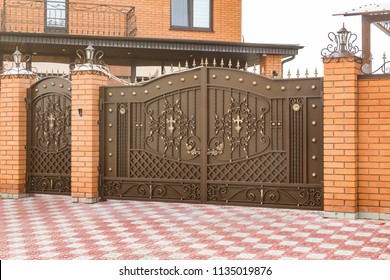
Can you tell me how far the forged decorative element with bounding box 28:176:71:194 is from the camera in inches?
376

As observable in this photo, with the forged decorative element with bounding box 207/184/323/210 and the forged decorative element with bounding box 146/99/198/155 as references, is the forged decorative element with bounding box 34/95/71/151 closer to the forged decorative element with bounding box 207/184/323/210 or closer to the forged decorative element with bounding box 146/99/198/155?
the forged decorative element with bounding box 146/99/198/155

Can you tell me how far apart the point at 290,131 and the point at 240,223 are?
1.66 metres

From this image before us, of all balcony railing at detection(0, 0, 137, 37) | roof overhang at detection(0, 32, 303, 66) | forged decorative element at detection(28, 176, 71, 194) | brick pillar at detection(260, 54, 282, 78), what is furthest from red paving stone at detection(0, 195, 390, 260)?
balcony railing at detection(0, 0, 137, 37)

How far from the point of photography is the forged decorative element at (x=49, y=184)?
9.54 metres

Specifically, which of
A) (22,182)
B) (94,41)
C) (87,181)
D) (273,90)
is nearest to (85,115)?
(87,181)

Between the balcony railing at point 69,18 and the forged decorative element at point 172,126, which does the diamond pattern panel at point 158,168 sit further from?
the balcony railing at point 69,18

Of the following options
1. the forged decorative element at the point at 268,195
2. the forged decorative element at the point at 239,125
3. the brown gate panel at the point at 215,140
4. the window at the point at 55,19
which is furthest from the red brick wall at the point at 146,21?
the forged decorative element at the point at 268,195

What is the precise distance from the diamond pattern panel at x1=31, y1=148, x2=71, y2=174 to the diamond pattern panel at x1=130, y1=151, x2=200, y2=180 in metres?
1.22

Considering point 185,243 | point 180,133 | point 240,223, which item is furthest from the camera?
point 180,133

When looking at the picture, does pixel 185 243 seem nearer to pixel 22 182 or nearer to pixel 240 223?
pixel 240 223

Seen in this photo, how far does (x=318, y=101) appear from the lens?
7.79 m

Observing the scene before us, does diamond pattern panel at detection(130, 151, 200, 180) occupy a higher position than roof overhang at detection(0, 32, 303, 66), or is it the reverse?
roof overhang at detection(0, 32, 303, 66)

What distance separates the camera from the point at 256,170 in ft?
27.0

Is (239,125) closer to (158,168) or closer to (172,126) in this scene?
(172,126)
